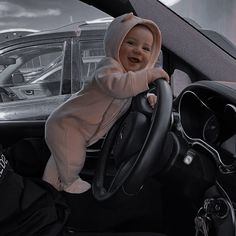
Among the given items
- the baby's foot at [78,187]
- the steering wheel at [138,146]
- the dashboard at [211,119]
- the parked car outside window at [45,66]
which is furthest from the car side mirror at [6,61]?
the dashboard at [211,119]

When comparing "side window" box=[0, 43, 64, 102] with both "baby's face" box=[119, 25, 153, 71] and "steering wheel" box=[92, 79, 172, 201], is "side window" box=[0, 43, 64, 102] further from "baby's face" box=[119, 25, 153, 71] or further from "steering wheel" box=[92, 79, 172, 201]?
"steering wheel" box=[92, 79, 172, 201]

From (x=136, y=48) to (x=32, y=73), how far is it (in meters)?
1.53

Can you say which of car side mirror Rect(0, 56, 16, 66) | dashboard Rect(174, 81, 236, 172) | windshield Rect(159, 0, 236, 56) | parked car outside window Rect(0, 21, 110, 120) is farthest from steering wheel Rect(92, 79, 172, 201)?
car side mirror Rect(0, 56, 16, 66)

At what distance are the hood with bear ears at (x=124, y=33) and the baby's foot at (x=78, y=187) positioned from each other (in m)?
0.48

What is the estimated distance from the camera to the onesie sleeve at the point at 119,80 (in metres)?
1.33

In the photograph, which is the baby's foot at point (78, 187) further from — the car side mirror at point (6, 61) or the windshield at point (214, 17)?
the car side mirror at point (6, 61)

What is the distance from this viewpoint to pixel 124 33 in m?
1.42

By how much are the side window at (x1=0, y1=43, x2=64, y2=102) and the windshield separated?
1.19 m

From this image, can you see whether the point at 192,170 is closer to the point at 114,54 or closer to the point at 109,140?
the point at 109,140

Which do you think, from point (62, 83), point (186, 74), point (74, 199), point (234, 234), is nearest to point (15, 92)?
point (62, 83)

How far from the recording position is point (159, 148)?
106 cm

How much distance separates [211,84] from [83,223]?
0.80 meters

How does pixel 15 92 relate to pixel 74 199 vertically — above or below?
below

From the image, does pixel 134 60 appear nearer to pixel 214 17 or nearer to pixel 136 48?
pixel 136 48
